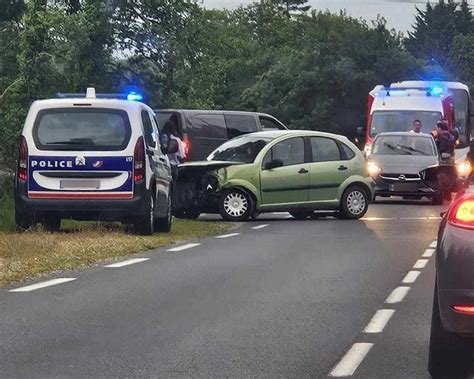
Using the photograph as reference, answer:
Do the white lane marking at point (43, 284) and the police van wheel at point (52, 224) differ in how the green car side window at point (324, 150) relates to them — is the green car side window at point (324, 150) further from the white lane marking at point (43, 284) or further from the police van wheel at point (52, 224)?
the white lane marking at point (43, 284)

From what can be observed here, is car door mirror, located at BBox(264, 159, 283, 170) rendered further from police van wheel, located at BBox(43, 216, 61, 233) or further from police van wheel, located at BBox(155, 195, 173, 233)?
police van wheel, located at BBox(43, 216, 61, 233)

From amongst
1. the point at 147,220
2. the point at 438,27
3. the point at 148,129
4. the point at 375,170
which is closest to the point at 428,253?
the point at 147,220

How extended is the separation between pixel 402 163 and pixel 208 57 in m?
25.8

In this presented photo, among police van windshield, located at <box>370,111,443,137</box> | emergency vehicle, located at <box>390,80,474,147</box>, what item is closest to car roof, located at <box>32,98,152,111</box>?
police van windshield, located at <box>370,111,443,137</box>

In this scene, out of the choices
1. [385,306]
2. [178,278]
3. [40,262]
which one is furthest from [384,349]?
[40,262]

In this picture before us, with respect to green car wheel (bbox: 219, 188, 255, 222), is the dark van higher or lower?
higher

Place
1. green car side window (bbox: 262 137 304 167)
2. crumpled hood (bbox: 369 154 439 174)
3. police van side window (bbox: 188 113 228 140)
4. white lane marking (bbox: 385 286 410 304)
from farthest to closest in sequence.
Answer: police van side window (bbox: 188 113 228 140)
crumpled hood (bbox: 369 154 439 174)
green car side window (bbox: 262 137 304 167)
white lane marking (bbox: 385 286 410 304)

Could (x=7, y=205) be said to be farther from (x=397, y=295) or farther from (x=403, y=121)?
(x=403, y=121)

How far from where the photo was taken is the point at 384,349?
317 inches

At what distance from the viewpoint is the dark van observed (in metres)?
28.2

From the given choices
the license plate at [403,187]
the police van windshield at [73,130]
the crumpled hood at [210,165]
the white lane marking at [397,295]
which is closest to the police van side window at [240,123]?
the license plate at [403,187]

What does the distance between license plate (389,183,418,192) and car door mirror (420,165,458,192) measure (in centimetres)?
2000

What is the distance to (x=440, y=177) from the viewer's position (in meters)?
7.86

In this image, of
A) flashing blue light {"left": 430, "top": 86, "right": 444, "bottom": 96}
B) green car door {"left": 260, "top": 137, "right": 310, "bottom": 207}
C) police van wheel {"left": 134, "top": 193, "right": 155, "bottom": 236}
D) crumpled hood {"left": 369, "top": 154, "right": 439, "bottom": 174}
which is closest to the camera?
police van wheel {"left": 134, "top": 193, "right": 155, "bottom": 236}
